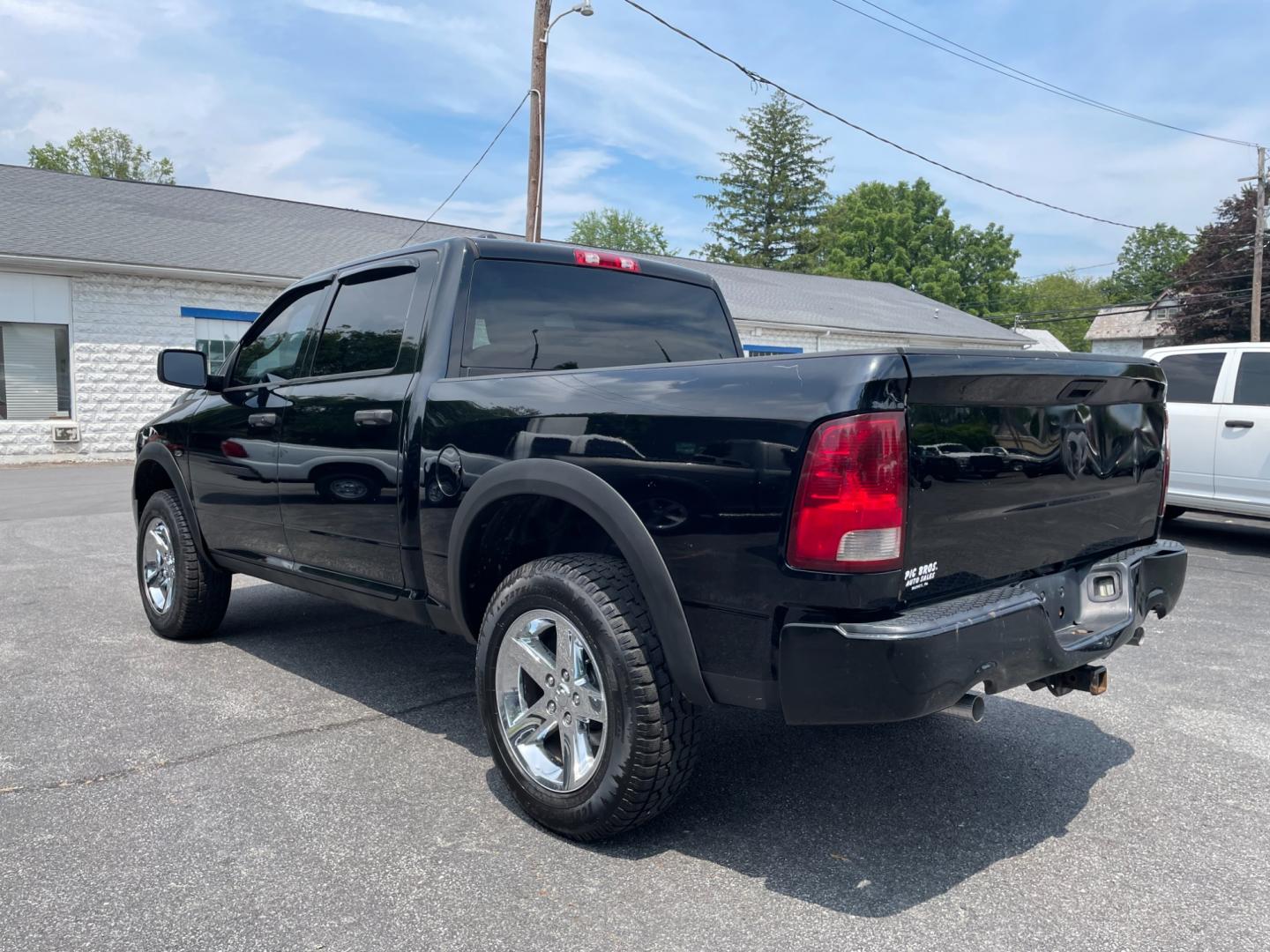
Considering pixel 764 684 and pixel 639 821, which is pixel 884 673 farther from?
pixel 639 821

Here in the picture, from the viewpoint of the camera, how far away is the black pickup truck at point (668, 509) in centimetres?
261

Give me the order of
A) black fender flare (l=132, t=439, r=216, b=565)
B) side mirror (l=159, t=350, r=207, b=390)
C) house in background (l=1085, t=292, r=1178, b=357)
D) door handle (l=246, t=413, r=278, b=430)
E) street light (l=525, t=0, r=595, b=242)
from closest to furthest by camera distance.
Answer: door handle (l=246, t=413, r=278, b=430) < side mirror (l=159, t=350, r=207, b=390) < black fender flare (l=132, t=439, r=216, b=565) < street light (l=525, t=0, r=595, b=242) < house in background (l=1085, t=292, r=1178, b=357)

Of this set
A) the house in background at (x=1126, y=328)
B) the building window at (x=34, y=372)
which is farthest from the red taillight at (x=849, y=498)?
the house in background at (x=1126, y=328)

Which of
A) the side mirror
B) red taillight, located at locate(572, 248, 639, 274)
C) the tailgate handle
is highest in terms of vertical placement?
red taillight, located at locate(572, 248, 639, 274)

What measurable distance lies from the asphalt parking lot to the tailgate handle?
4.55 feet

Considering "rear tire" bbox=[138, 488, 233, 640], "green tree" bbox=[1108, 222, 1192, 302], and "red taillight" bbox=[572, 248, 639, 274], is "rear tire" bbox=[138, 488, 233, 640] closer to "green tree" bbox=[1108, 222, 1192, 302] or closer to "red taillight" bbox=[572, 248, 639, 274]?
"red taillight" bbox=[572, 248, 639, 274]

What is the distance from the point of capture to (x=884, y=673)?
8.32ft

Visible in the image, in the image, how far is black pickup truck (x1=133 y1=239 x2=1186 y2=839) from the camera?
8.56 feet

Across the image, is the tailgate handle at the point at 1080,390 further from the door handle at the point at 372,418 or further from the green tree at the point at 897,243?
the green tree at the point at 897,243

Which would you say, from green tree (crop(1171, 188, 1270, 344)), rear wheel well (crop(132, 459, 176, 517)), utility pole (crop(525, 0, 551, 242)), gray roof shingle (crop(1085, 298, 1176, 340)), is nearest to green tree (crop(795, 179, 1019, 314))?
gray roof shingle (crop(1085, 298, 1176, 340))

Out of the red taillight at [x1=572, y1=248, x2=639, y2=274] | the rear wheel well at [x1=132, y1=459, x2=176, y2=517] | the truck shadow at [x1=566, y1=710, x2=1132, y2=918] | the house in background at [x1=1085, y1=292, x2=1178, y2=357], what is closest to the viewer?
the truck shadow at [x1=566, y1=710, x2=1132, y2=918]

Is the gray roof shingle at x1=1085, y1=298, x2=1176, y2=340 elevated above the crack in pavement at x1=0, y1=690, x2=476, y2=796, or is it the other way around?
the gray roof shingle at x1=1085, y1=298, x2=1176, y2=340

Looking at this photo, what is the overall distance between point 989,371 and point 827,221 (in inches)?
2475

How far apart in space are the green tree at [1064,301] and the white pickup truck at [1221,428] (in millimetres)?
77644
